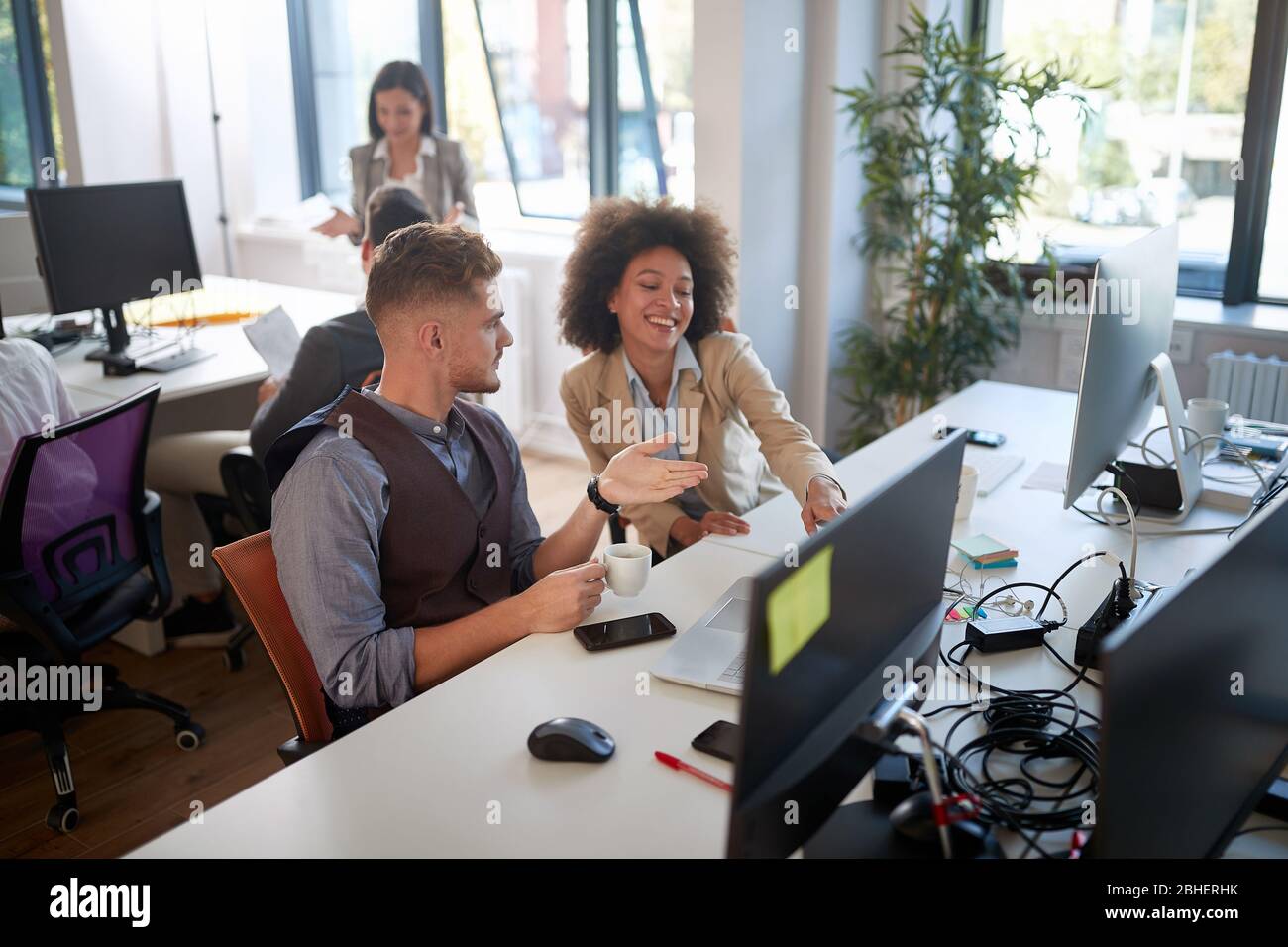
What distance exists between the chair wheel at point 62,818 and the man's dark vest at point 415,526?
109 centimetres

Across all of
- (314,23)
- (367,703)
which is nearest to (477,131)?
(314,23)

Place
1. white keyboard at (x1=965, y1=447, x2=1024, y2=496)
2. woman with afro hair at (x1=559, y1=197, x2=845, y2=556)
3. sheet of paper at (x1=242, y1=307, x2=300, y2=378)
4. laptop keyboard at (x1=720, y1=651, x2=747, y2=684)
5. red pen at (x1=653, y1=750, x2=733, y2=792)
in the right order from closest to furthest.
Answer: red pen at (x1=653, y1=750, x2=733, y2=792) → laptop keyboard at (x1=720, y1=651, x2=747, y2=684) → white keyboard at (x1=965, y1=447, x2=1024, y2=496) → woman with afro hair at (x1=559, y1=197, x2=845, y2=556) → sheet of paper at (x1=242, y1=307, x2=300, y2=378)

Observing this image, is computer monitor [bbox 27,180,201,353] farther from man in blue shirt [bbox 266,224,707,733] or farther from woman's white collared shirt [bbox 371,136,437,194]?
man in blue shirt [bbox 266,224,707,733]

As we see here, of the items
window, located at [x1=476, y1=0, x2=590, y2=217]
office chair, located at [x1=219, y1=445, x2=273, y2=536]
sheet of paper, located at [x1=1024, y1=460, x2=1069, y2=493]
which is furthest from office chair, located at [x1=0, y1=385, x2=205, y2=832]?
window, located at [x1=476, y1=0, x2=590, y2=217]

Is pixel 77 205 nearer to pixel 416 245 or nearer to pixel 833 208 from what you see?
pixel 416 245

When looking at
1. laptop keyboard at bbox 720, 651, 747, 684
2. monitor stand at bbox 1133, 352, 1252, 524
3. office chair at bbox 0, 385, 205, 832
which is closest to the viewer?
laptop keyboard at bbox 720, 651, 747, 684

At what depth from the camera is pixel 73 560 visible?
8.21 ft

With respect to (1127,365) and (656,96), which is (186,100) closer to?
(656,96)

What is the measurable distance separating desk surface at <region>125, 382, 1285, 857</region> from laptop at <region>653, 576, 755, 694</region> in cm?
2

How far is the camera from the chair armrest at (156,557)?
2.71 m

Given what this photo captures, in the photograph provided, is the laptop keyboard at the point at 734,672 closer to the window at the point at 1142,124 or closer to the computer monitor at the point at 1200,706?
the computer monitor at the point at 1200,706

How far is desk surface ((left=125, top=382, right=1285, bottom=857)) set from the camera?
1.29 metres

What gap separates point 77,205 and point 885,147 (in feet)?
8.64

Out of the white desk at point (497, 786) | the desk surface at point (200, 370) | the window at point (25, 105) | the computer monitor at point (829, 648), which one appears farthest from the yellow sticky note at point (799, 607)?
the window at point (25, 105)
